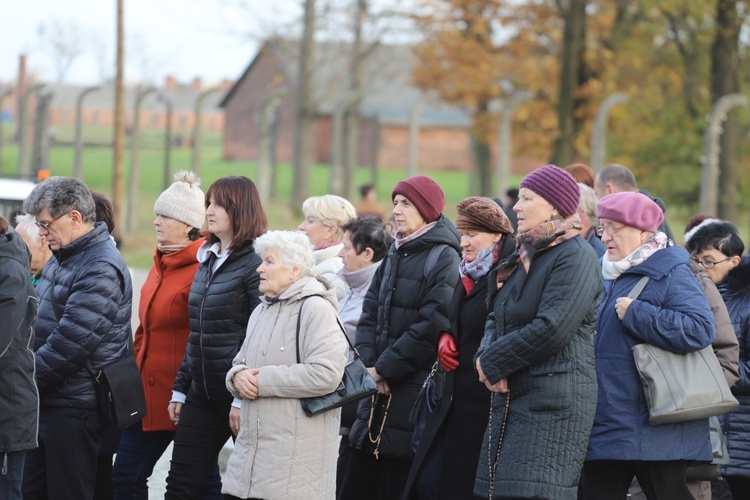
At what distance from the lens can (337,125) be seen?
22.1m

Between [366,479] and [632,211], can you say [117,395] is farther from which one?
[632,211]

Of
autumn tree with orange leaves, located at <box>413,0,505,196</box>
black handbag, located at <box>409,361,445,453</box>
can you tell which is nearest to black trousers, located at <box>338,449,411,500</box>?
black handbag, located at <box>409,361,445,453</box>

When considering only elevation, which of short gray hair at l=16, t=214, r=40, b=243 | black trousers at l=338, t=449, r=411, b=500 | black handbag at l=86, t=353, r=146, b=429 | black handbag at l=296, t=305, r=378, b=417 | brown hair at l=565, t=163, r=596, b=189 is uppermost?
brown hair at l=565, t=163, r=596, b=189

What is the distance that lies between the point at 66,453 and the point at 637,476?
297 centimetres

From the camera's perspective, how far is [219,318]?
605 centimetres

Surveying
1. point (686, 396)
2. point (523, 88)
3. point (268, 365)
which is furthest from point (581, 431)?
point (523, 88)

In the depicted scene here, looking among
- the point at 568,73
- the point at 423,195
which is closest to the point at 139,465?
the point at 423,195

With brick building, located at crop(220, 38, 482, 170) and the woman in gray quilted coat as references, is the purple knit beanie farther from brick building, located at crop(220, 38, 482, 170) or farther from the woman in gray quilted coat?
brick building, located at crop(220, 38, 482, 170)

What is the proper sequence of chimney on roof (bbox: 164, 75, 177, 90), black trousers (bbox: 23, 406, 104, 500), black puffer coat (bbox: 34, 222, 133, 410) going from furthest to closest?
1. chimney on roof (bbox: 164, 75, 177, 90)
2. black trousers (bbox: 23, 406, 104, 500)
3. black puffer coat (bbox: 34, 222, 133, 410)

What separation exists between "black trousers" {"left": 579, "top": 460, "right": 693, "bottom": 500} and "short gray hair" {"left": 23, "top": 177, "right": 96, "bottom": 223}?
300 cm

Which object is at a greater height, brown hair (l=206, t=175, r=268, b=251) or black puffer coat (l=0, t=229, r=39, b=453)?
brown hair (l=206, t=175, r=268, b=251)

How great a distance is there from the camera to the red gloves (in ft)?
19.2

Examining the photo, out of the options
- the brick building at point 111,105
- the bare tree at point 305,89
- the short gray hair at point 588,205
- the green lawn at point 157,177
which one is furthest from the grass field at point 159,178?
the short gray hair at point 588,205

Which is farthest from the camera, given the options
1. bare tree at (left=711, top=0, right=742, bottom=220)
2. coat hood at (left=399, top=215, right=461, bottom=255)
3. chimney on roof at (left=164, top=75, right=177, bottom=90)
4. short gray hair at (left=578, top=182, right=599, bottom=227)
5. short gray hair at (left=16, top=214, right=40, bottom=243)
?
chimney on roof at (left=164, top=75, right=177, bottom=90)
